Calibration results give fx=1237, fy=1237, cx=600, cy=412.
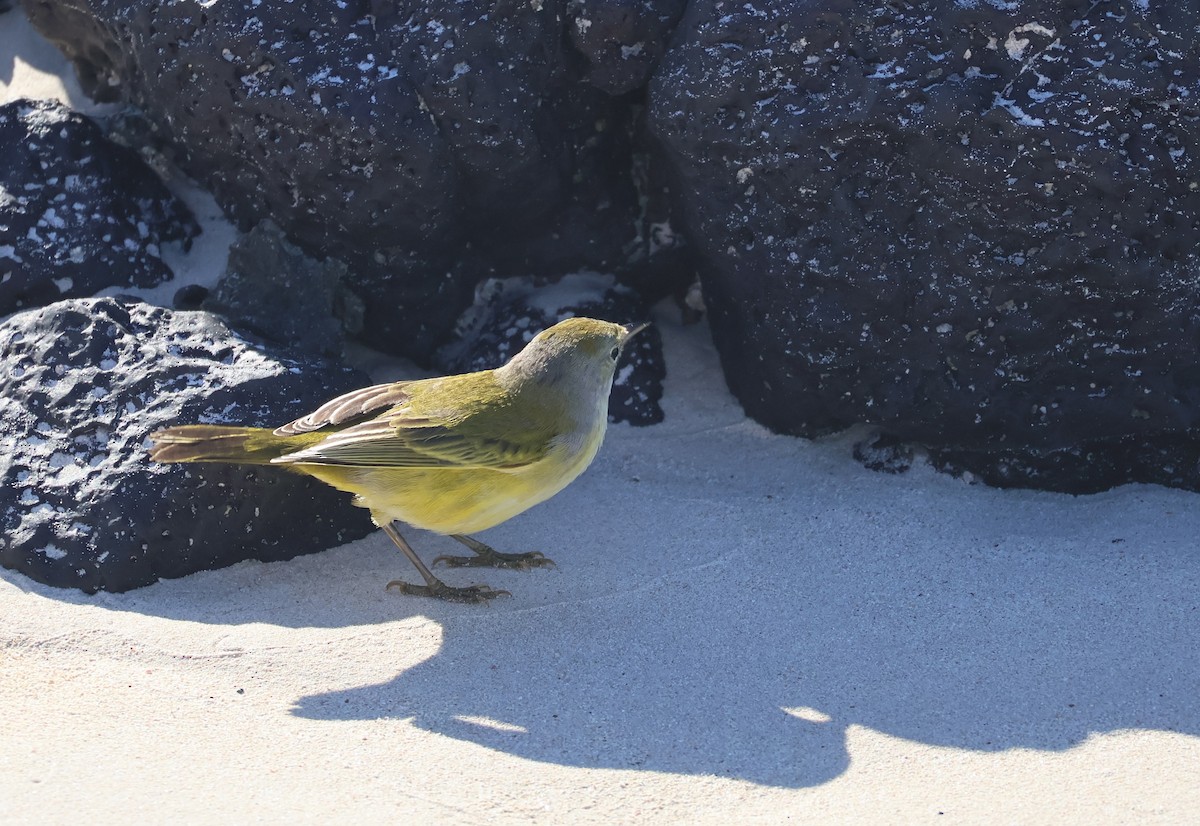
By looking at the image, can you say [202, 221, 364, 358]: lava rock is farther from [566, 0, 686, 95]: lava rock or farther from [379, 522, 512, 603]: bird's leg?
[566, 0, 686, 95]: lava rock

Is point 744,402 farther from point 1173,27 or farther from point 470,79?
point 1173,27

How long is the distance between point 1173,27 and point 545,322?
290 cm

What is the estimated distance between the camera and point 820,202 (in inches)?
193

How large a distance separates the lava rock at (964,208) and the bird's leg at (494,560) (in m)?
1.37

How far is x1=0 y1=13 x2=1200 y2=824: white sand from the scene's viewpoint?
11.6 feet

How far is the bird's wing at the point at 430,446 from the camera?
447 centimetres

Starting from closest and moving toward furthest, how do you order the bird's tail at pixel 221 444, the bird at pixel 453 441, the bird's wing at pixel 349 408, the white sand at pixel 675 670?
the white sand at pixel 675 670, the bird's tail at pixel 221 444, the bird at pixel 453 441, the bird's wing at pixel 349 408

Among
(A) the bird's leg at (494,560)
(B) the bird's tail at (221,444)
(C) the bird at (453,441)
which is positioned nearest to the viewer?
(B) the bird's tail at (221,444)

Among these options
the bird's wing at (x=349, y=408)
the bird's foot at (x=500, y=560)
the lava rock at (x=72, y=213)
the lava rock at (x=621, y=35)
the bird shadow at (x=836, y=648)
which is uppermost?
the lava rock at (x=621, y=35)

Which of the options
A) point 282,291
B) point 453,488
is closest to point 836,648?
point 453,488

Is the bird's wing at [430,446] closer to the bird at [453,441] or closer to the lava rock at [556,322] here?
the bird at [453,441]

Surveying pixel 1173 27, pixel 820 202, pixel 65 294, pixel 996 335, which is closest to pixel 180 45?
pixel 65 294

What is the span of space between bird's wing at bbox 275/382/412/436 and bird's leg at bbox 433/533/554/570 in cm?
60

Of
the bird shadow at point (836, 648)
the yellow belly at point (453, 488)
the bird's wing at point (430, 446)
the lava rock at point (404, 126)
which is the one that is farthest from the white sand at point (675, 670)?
the lava rock at point (404, 126)
